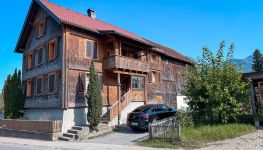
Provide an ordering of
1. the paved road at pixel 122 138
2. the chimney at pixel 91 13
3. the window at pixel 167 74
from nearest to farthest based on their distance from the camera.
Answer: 1. the paved road at pixel 122 138
2. the chimney at pixel 91 13
3. the window at pixel 167 74

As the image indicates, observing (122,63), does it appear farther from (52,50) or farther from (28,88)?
(28,88)

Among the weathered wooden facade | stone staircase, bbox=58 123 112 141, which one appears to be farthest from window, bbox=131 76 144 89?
stone staircase, bbox=58 123 112 141

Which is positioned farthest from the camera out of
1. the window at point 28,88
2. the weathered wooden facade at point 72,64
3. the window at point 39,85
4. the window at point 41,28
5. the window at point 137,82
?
the window at point 28,88

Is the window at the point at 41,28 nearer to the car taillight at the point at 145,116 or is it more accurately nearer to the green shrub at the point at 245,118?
the car taillight at the point at 145,116

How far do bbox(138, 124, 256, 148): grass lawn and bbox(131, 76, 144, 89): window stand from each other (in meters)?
10.2

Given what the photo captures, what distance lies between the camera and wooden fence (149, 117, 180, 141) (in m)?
12.0

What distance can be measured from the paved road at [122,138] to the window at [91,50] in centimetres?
692

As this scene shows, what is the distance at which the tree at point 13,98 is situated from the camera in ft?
73.9

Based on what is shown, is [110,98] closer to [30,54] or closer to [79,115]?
[79,115]

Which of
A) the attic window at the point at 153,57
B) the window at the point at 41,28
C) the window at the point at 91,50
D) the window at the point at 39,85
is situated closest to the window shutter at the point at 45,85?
the window at the point at 39,85

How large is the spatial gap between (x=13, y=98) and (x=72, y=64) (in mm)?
7732

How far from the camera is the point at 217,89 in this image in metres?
14.8

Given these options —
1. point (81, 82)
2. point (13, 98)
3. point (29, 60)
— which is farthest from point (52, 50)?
point (13, 98)

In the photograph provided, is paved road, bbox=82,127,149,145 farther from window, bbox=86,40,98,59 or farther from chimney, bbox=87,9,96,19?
chimney, bbox=87,9,96,19
